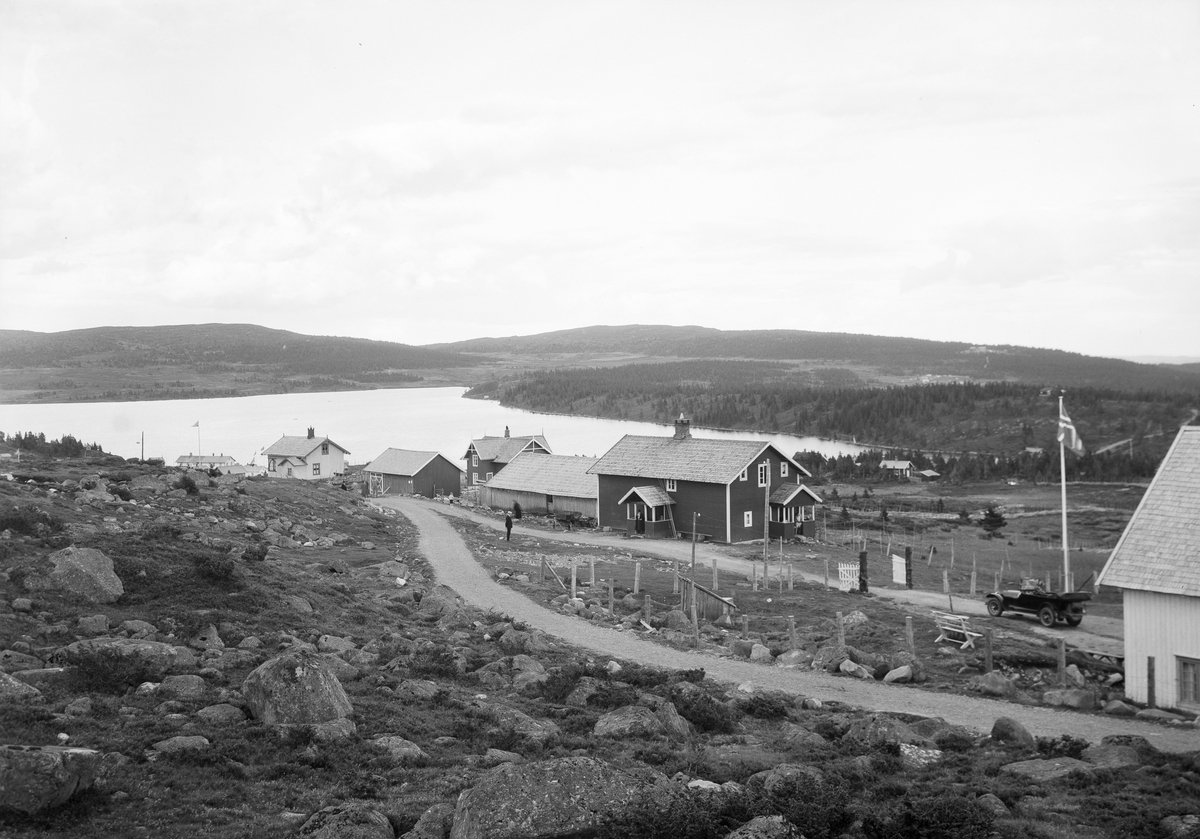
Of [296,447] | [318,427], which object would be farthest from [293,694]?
[318,427]

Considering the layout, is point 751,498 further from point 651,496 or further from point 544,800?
point 544,800

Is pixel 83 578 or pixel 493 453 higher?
pixel 83 578

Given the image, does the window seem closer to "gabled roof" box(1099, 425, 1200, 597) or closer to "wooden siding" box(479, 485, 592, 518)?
"gabled roof" box(1099, 425, 1200, 597)

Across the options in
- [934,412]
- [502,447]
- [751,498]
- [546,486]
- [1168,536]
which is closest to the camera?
[1168,536]

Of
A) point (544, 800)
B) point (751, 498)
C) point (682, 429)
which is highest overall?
point (682, 429)

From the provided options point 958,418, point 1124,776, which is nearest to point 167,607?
point 1124,776

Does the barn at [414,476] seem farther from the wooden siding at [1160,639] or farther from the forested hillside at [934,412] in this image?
the forested hillside at [934,412]

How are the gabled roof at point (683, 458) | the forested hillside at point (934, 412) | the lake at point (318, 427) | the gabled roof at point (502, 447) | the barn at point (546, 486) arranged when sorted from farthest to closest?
the forested hillside at point (934, 412) → the lake at point (318, 427) → the gabled roof at point (502, 447) → the barn at point (546, 486) → the gabled roof at point (683, 458)

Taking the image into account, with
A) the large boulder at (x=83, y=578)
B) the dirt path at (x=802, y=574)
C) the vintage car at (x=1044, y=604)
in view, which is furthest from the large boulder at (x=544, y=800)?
the vintage car at (x=1044, y=604)

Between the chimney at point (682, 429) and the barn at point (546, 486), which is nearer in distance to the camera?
the chimney at point (682, 429)
